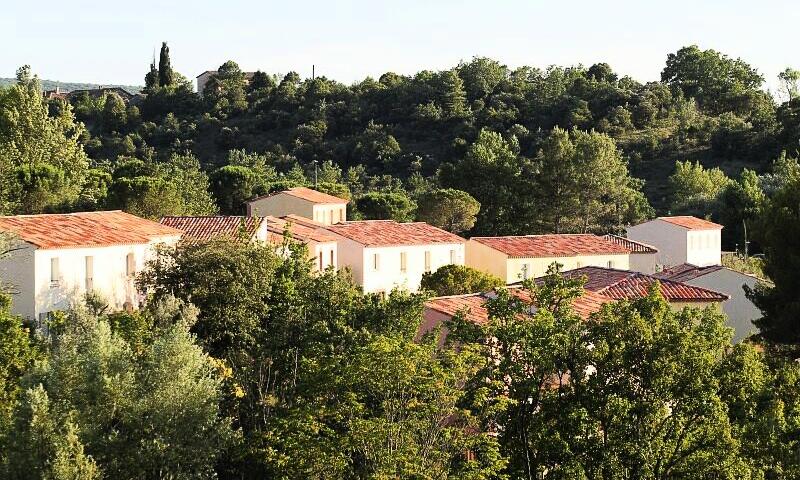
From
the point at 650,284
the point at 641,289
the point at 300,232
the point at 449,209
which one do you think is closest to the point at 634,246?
the point at 449,209

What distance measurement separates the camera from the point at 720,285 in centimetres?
4375

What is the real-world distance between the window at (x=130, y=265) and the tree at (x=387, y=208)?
111 feet

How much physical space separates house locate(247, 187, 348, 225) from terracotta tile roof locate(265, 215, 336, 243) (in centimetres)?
708

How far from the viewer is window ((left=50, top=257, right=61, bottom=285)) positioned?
31.8 meters

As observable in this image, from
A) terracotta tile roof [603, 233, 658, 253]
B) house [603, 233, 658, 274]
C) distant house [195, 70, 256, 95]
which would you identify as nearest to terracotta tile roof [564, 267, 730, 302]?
house [603, 233, 658, 274]

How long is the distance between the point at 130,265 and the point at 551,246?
1040 inches

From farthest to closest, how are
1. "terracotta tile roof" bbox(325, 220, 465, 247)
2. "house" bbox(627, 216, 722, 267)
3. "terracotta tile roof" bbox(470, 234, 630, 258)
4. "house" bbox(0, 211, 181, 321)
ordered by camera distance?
"house" bbox(627, 216, 722, 267) → "terracotta tile roof" bbox(470, 234, 630, 258) → "terracotta tile roof" bbox(325, 220, 465, 247) → "house" bbox(0, 211, 181, 321)

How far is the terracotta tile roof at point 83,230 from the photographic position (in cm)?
3209

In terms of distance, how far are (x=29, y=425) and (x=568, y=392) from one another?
8995mm

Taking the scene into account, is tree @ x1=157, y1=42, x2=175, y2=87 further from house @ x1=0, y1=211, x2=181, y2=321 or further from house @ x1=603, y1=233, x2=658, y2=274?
house @ x1=0, y1=211, x2=181, y2=321

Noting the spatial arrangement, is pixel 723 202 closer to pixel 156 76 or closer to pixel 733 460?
pixel 733 460

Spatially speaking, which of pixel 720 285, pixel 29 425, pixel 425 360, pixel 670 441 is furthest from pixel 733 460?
pixel 720 285

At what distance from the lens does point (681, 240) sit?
62.1 m

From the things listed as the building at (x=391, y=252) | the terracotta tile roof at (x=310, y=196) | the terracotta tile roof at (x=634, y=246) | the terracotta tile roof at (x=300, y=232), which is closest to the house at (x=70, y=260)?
the terracotta tile roof at (x=300, y=232)
